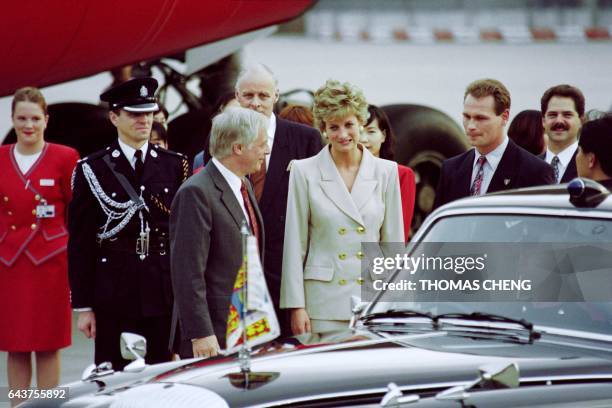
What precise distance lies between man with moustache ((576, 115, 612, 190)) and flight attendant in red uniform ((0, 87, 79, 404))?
3.04m

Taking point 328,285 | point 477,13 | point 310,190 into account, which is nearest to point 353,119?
point 310,190

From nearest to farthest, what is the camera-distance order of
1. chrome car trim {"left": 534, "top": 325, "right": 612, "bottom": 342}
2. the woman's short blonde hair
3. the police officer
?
chrome car trim {"left": 534, "top": 325, "right": 612, "bottom": 342} → the woman's short blonde hair → the police officer

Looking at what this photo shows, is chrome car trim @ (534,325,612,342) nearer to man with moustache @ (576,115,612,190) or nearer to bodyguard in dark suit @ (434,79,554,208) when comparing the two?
man with moustache @ (576,115,612,190)

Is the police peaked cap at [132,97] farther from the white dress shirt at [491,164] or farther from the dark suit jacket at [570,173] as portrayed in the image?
the dark suit jacket at [570,173]

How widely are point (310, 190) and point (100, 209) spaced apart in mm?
980

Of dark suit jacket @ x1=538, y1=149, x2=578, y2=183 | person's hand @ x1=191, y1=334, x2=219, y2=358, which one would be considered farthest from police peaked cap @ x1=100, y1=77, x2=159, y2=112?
dark suit jacket @ x1=538, y1=149, x2=578, y2=183

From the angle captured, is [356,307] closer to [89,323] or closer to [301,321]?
[301,321]

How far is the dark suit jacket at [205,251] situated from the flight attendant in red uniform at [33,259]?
→ 6.16 ft

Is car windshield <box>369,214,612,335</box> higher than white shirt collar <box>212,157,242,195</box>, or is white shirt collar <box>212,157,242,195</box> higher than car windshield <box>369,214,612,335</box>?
white shirt collar <box>212,157,242,195</box>

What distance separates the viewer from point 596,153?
16.9ft

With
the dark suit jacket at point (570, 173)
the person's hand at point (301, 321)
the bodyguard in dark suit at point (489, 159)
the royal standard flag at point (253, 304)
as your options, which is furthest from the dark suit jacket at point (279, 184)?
the royal standard flag at point (253, 304)

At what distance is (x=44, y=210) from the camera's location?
7117 mm

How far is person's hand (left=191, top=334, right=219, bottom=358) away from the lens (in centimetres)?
520

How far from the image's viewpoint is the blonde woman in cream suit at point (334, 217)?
5.70 metres
